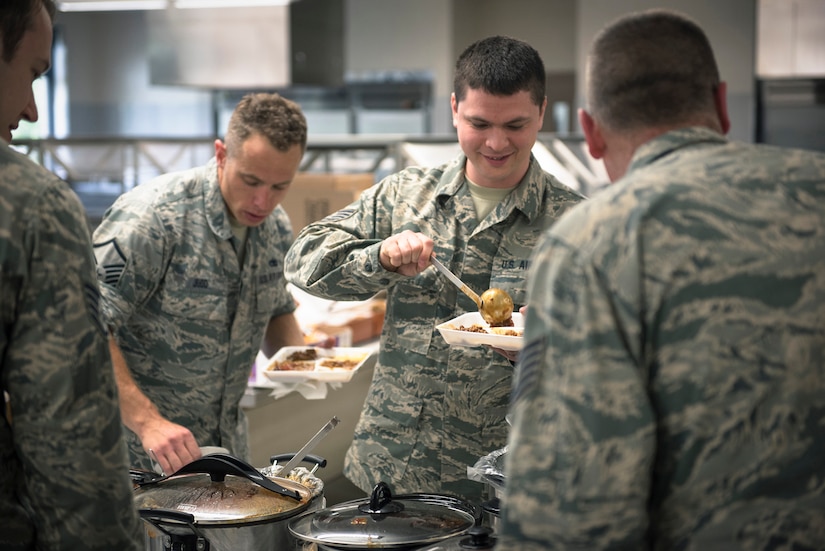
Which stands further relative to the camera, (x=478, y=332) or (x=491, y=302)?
(x=491, y=302)

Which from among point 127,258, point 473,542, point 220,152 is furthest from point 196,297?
point 473,542

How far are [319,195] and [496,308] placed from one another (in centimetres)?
226

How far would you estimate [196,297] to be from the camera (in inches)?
93.2

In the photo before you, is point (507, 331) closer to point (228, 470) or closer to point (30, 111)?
point (228, 470)

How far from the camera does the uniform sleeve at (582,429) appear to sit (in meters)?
1.00

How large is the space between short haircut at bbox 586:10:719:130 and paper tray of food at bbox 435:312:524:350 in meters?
0.65

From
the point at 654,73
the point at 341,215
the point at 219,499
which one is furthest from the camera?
the point at 341,215

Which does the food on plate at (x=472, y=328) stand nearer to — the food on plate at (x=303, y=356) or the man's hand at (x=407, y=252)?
the man's hand at (x=407, y=252)

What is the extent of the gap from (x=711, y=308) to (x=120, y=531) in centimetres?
76

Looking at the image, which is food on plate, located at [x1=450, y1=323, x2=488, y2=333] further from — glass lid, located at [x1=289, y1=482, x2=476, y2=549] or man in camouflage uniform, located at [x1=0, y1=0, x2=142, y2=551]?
man in camouflage uniform, located at [x1=0, y1=0, x2=142, y2=551]

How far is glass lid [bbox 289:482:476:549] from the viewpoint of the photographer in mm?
1479

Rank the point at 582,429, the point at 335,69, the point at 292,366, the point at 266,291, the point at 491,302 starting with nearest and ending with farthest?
the point at 582,429
the point at 491,302
the point at 266,291
the point at 292,366
the point at 335,69

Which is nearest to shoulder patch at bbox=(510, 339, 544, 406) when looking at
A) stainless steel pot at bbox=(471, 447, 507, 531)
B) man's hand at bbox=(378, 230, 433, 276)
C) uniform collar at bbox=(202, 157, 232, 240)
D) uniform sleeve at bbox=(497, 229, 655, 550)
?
uniform sleeve at bbox=(497, 229, 655, 550)

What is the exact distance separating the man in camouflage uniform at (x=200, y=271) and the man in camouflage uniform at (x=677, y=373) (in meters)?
1.42
